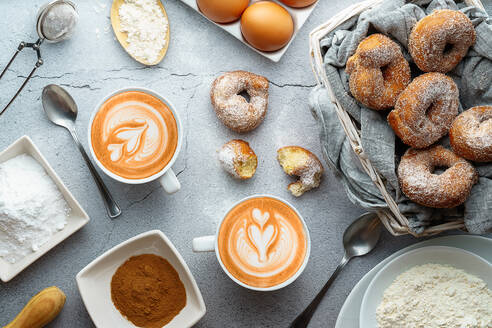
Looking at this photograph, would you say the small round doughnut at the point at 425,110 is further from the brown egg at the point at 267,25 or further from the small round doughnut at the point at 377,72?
the brown egg at the point at 267,25

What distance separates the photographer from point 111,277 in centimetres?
138

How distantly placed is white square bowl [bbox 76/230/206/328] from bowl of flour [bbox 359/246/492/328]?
50cm

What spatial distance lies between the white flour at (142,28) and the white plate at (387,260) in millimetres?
948

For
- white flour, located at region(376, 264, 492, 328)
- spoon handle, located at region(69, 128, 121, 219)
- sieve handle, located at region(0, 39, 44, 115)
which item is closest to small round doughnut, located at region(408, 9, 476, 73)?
white flour, located at region(376, 264, 492, 328)

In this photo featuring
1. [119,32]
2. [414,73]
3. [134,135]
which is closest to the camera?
[414,73]

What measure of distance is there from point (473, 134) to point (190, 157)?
2.72 ft

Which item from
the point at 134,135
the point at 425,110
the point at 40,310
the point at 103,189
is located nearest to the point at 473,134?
the point at 425,110

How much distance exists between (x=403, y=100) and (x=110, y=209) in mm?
923

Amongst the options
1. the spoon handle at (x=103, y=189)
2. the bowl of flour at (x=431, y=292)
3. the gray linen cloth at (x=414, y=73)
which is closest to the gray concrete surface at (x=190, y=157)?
the spoon handle at (x=103, y=189)

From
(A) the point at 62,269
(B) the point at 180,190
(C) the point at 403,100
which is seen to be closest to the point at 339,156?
(C) the point at 403,100

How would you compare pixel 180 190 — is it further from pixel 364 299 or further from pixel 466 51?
pixel 466 51

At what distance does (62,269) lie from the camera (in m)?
1.44

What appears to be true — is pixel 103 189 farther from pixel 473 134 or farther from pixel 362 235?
pixel 473 134

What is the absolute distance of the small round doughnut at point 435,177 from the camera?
113 centimetres
